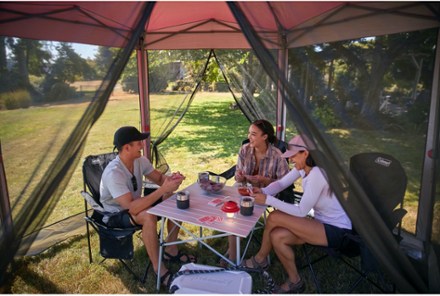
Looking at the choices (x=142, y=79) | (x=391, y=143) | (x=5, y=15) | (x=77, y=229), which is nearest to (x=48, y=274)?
(x=77, y=229)

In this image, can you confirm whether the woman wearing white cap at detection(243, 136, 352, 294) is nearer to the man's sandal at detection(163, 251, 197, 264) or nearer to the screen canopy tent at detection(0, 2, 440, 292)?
the screen canopy tent at detection(0, 2, 440, 292)

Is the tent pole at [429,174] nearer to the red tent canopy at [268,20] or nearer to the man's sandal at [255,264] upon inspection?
the red tent canopy at [268,20]

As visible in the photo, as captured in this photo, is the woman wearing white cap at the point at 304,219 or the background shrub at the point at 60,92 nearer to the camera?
the background shrub at the point at 60,92

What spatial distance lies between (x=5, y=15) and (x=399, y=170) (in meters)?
2.86

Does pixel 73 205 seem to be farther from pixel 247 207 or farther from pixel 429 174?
pixel 429 174

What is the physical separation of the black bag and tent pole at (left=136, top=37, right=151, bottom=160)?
7.23 feet

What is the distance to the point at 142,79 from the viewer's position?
4430 mm

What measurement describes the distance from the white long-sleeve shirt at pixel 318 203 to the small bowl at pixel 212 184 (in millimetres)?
485

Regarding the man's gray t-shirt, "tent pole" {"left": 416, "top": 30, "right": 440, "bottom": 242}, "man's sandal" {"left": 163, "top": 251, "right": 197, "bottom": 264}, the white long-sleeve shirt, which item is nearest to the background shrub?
the man's gray t-shirt

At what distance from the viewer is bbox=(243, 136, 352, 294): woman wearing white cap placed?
2324 mm

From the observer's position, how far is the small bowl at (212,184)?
2.67 metres

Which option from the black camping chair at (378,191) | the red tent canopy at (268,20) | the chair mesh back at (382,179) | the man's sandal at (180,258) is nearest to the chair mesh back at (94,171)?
the man's sandal at (180,258)

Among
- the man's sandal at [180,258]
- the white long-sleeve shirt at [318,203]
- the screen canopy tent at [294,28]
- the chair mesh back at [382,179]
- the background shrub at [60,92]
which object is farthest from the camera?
the man's sandal at [180,258]

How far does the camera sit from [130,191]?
2652 millimetres
